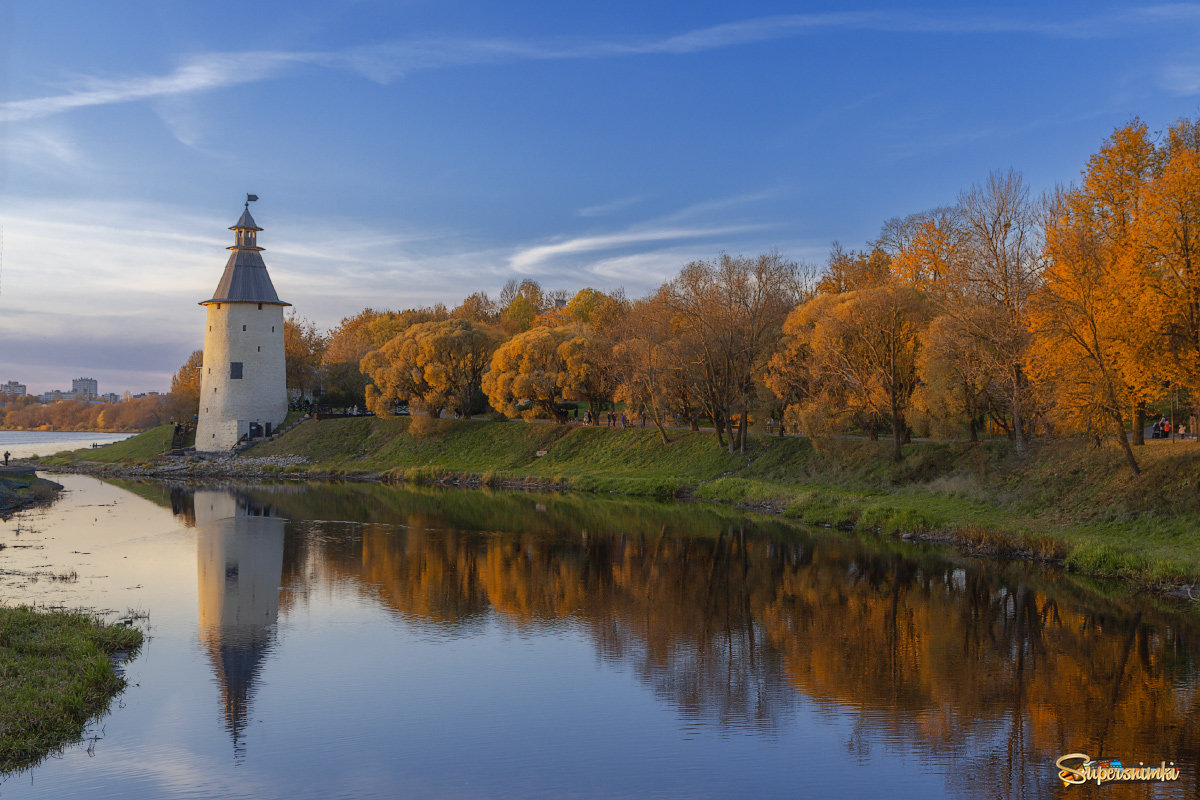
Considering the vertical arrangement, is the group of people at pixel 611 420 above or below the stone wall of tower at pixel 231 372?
below

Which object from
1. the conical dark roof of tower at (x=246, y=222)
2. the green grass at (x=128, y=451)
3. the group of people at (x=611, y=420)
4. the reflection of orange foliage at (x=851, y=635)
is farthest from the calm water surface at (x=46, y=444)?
the reflection of orange foliage at (x=851, y=635)

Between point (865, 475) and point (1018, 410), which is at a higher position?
point (1018, 410)

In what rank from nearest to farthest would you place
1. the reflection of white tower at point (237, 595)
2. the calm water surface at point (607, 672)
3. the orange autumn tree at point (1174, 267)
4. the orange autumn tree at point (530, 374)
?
the calm water surface at point (607, 672) → the reflection of white tower at point (237, 595) → the orange autumn tree at point (1174, 267) → the orange autumn tree at point (530, 374)

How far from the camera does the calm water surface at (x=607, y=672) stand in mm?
10039

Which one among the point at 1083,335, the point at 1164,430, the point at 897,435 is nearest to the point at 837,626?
the point at 1083,335

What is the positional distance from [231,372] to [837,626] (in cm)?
4786

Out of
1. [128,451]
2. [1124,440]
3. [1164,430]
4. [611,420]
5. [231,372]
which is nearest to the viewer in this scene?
[1124,440]

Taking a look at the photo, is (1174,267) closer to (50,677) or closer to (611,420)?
(50,677)

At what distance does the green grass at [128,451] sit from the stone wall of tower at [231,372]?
337 centimetres

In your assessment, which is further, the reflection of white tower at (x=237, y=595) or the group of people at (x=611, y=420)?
the group of people at (x=611, y=420)

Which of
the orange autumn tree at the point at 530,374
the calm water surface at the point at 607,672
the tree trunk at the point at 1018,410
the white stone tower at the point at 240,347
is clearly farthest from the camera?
the white stone tower at the point at 240,347

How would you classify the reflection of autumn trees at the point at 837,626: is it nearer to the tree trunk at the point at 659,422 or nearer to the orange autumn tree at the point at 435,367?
the tree trunk at the point at 659,422

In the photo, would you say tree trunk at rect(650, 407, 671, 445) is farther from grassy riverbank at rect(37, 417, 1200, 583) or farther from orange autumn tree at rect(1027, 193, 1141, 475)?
orange autumn tree at rect(1027, 193, 1141, 475)

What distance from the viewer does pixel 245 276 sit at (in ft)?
184
